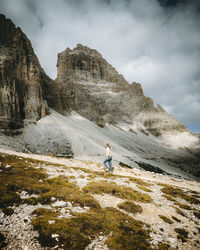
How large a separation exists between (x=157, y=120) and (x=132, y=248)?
212 meters

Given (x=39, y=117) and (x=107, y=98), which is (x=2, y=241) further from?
(x=107, y=98)

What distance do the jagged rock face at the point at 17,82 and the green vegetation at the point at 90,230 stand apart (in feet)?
209

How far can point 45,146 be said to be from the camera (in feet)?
197

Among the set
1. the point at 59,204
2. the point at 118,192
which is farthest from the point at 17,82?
the point at 118,192

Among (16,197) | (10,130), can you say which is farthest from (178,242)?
(10,130)

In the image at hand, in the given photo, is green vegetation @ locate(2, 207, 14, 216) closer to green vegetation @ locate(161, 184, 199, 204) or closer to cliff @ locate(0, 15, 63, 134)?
green vegetation @ locate(161, 184, 199, 204)

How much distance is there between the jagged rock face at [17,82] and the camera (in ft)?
196

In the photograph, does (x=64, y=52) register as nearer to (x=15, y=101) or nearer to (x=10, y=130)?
(x=15, y=101)

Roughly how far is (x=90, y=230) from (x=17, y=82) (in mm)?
85294

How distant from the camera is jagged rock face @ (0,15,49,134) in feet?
196

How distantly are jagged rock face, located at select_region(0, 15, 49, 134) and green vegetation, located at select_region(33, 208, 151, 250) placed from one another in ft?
209

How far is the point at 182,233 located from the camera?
6.13 m

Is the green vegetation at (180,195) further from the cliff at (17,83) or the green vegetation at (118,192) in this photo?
the cliff at (17,83)

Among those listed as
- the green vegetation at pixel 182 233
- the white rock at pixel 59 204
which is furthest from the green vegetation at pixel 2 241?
the green vegetation at pixel 182 233
